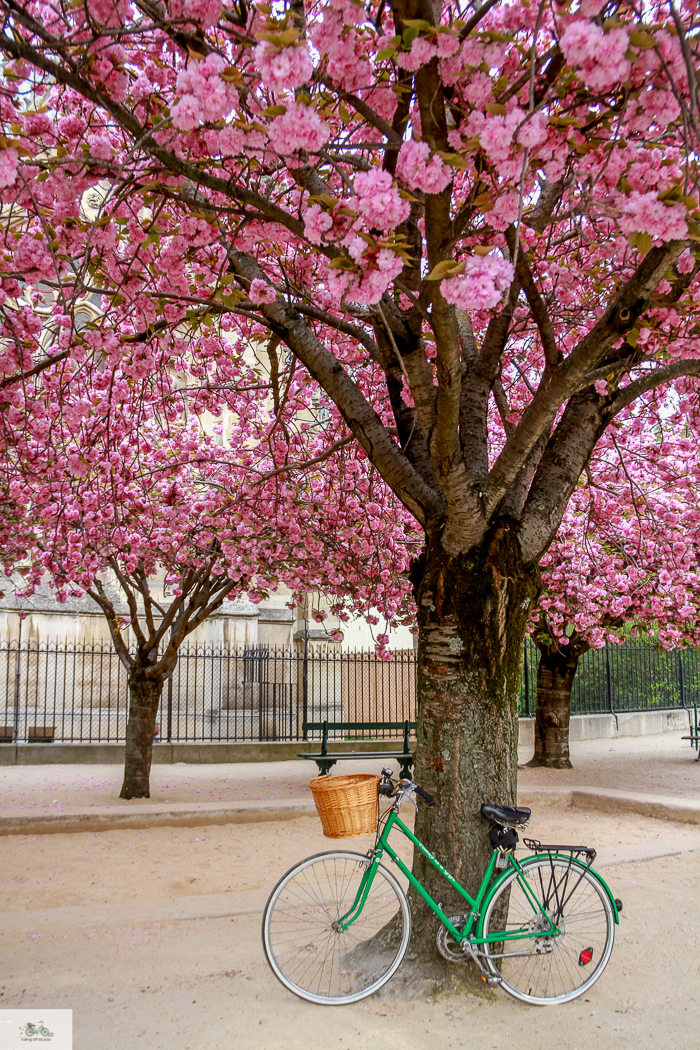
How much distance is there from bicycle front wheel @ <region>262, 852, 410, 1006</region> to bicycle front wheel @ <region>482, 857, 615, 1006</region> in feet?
1.70

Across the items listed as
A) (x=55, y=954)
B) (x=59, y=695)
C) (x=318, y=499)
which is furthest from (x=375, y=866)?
(x=59, y=695)

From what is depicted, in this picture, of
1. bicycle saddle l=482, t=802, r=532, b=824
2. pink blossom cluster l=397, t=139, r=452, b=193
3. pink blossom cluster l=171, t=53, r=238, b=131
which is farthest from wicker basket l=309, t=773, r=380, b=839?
pink blossom cluster l=171, t=53, r=238, b=131

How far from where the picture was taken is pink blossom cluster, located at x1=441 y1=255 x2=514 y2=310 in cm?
271

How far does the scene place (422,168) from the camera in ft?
9.36

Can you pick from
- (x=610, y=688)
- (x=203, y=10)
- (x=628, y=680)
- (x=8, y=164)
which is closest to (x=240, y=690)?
(x=610, y=688)

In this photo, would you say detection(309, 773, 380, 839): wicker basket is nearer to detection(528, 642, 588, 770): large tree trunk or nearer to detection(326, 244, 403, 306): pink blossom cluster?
detection(326, 244, 403, 306): pink blossom cluster

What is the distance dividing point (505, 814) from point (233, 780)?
850 centimetres

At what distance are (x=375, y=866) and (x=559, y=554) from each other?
7.99m

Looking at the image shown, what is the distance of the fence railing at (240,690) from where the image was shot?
14079 mm

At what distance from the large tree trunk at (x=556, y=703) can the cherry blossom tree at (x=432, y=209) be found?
8.57m

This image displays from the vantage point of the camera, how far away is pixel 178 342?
16.3ft

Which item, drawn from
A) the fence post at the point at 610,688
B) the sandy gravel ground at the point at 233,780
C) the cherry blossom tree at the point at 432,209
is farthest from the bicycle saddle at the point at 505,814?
the fence post at the point at 610,688

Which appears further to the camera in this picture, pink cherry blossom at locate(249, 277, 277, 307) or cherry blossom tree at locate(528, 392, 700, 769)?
cherry blossom tree at locate(528, 392, 700, 769)

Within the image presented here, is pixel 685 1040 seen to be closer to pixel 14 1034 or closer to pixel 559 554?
pixel 14 1034
